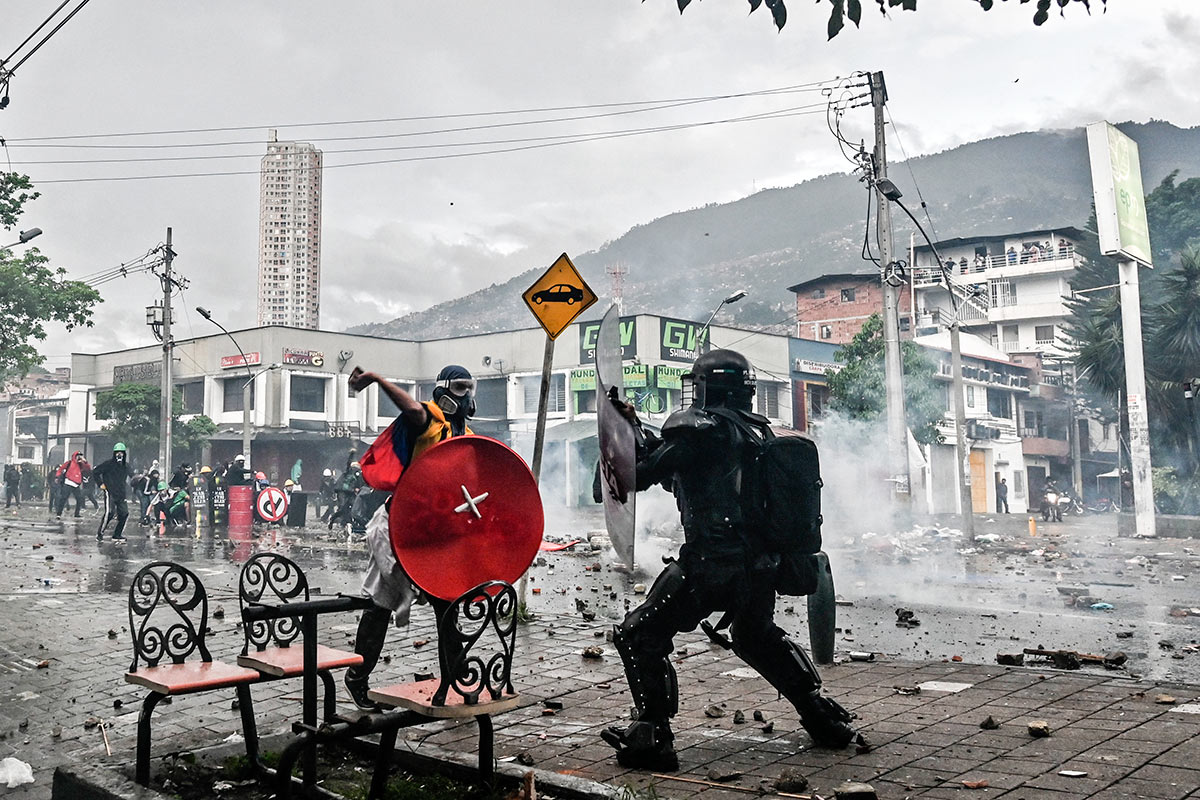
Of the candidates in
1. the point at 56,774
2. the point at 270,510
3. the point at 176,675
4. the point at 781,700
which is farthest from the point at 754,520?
the point at 270,510

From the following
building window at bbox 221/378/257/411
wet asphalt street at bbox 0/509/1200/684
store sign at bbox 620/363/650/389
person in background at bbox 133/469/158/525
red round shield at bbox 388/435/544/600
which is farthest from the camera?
building window at bbox 221/378/257/411

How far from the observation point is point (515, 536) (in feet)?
14.0

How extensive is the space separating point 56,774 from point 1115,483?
60.0 meters

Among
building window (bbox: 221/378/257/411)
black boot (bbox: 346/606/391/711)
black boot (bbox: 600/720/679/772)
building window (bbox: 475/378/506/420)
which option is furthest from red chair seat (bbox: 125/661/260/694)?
building window (bbox: 221/378/257/411)

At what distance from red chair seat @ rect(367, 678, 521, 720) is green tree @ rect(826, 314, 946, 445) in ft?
88.8

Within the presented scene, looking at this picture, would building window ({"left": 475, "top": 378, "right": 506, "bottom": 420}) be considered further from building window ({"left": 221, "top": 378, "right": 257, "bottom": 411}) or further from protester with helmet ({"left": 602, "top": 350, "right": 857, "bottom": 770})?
protester with helmet ({"left": 602, "top": 350, "right": 857, "bottom": 770})

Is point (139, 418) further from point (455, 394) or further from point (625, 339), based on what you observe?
point (455, 394)

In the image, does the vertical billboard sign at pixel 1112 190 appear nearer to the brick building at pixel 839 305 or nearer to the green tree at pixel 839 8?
the green tree at pixel 839 8

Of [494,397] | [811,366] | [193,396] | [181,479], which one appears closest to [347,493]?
[181,479]

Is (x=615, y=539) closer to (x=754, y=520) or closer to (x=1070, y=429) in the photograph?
(x=754, y=520)

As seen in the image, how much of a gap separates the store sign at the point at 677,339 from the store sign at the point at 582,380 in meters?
3.38

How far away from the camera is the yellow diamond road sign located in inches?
311

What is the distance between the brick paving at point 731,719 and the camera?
400cm

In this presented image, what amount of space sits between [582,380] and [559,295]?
37.2 m
